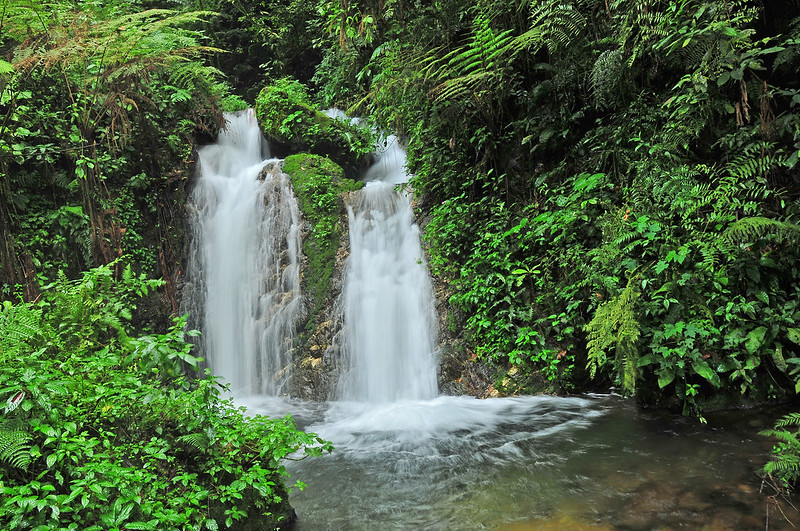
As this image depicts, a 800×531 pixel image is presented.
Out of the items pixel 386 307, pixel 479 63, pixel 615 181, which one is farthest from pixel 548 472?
pixel 479 63

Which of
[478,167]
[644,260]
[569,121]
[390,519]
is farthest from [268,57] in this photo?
[390,519]

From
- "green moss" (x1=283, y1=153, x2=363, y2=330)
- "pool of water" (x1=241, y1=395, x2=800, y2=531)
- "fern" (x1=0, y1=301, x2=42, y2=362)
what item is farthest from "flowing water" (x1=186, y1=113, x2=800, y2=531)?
"fern" (x1=0, y1=301, x2=42, y2=362)

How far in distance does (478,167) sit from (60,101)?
7378mm

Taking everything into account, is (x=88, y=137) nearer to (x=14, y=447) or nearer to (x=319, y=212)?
(x=319, y=212)

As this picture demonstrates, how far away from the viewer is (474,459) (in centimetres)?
420

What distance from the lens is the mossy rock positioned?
34.4ft

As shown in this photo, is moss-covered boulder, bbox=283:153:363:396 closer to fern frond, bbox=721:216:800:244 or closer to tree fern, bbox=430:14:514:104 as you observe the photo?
tree fern, bbox=430:14:514:104

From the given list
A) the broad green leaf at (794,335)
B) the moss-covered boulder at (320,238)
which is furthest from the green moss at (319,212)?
the broad green leaf at (794,335)

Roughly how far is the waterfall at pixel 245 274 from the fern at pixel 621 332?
4947 millimetres

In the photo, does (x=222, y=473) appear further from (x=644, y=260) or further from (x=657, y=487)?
(x=644, y=260)

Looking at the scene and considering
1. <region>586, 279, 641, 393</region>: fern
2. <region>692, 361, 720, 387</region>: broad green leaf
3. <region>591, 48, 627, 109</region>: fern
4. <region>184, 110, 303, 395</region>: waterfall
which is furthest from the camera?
<region>184, 110, 303, 395</region>: waterfall

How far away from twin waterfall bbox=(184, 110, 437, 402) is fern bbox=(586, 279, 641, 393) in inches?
105

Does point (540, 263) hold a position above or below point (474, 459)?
above

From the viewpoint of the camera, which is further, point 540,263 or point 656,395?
point 540,263
